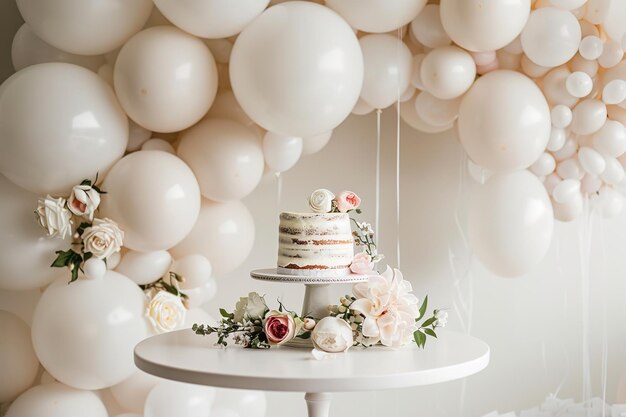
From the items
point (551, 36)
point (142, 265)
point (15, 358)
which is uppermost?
point (551, 36)

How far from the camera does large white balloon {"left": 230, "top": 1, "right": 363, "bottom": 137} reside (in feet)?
6.82

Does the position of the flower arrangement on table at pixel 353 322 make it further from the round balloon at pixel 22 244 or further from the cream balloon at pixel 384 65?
the cream balloon at pixel 384 65

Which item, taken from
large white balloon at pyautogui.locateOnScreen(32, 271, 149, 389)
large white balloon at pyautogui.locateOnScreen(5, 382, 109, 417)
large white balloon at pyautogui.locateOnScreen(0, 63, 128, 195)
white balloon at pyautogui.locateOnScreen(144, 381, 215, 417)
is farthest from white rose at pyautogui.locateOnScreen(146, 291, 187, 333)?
large white balloon at pyautogui.locateOnScreen(0, 63, 128, 195)

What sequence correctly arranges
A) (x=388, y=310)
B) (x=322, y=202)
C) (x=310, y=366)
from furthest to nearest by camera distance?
1. (x=322, y=202)
2. (x=388, y=310)
3. (x=310, y=366)

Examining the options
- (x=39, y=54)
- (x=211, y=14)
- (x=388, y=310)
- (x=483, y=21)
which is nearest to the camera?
(x=388, y=310)

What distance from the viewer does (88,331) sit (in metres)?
2.10

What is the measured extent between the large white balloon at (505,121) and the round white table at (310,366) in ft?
1.86

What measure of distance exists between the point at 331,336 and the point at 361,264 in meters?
0.22

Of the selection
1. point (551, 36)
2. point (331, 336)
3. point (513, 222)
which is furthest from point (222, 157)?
point (551, 36)

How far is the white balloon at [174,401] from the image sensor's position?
2211 mm

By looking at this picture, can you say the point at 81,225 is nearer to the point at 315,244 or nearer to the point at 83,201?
the point at 83,201

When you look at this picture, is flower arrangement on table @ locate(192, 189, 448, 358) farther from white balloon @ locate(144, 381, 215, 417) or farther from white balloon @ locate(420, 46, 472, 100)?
white balloon @ locate(420, 46, 472, 100)

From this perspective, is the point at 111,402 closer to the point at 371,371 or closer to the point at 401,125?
the point at 371,371

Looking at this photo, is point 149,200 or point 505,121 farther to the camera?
point 505,121
